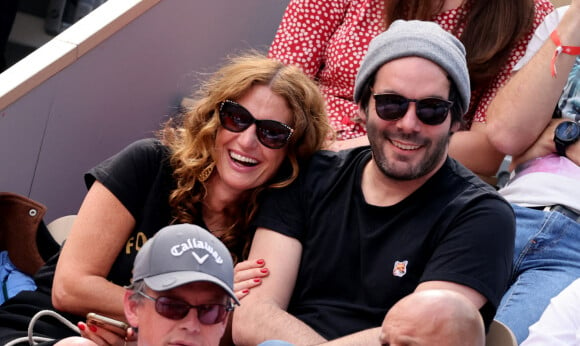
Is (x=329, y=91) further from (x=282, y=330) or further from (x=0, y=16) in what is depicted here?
(x=0, y=16)

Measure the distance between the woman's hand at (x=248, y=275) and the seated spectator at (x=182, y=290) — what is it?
1.86 ft

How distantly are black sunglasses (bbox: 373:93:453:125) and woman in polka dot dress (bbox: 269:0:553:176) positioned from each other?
593 millimetres

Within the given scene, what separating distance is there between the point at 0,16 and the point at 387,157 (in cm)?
287

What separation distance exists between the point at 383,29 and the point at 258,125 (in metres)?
0.98

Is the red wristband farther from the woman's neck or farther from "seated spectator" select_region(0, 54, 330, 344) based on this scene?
the woman's neck

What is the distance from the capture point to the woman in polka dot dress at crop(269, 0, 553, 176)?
3.46 m

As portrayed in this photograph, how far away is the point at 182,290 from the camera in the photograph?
2080mm

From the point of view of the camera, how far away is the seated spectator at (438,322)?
1952 millimetres

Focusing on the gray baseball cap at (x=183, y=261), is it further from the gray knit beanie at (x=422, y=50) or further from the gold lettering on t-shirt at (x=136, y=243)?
the gray knit beanie at (x=422, y=50)

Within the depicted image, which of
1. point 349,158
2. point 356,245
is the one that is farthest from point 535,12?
point 356,245

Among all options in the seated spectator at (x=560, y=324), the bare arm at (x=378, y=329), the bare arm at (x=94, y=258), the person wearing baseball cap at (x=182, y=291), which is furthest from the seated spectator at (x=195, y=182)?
the seated spectator at (x=560, y=324)

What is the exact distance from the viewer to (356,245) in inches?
106

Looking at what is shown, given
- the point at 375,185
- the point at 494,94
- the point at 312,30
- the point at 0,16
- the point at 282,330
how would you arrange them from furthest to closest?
the point at 0,16, the point at 312,30, the point at 494,94, the point at 375,185, the point at 282,330

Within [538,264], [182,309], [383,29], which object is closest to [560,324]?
[538,264]
